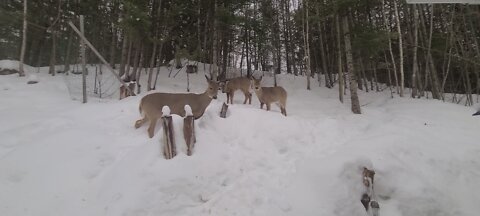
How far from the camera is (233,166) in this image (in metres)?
6.26

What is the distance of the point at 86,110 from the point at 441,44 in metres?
12.2

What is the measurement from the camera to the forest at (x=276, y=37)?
39.4 ft

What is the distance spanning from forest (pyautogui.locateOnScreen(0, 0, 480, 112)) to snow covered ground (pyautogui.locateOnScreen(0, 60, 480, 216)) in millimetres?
3918

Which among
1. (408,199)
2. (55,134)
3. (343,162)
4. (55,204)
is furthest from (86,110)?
(408,199)

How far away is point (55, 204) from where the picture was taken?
17.5ft

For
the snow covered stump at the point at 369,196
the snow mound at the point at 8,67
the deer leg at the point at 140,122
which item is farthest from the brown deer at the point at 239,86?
the snow mound at the point at 8,67

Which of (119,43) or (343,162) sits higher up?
(119,43)

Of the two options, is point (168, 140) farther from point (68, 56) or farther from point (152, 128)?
point (68, 56)

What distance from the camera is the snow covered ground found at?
543cm

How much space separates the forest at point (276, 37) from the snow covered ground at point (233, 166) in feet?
12.9

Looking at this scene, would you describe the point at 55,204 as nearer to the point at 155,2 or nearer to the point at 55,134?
the point at 55,134

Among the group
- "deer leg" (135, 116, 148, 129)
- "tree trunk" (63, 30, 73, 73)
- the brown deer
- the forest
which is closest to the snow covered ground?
"deer leg" (135, 116, 148, 129)

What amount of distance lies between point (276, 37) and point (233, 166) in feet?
49.0

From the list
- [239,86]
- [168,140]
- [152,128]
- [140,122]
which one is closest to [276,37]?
[239,86]
